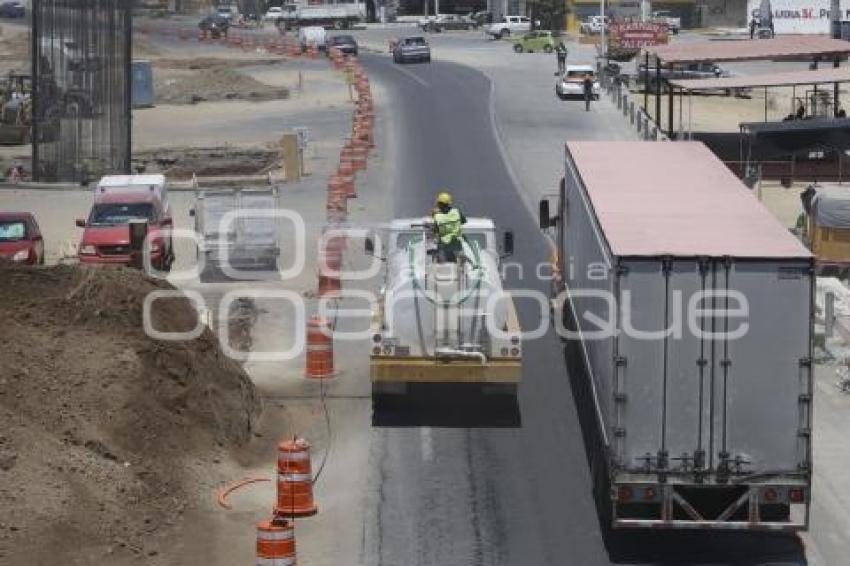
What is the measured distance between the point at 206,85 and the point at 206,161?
26.8 metres

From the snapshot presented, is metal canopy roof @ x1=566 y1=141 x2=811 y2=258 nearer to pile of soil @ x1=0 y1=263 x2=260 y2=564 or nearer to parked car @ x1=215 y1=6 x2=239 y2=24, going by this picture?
pile of soil @ x1=0 y1=263 x2=260 y2=564

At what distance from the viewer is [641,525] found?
14.9 meters

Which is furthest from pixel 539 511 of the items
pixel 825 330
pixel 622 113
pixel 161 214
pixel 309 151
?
pixel 622 113

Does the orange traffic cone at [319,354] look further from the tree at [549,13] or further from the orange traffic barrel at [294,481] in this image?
the tree at [549,13]

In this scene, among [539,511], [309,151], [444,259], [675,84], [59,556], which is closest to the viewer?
[59,556]

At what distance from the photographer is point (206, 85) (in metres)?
77.9

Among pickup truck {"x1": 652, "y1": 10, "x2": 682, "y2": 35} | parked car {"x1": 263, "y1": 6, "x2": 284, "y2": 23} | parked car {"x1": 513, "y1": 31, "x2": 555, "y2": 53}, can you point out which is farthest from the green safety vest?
parked car {"x1": 263, "y1": 6, "x2": 284, "y2": 23}

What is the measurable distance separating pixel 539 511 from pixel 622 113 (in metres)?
43.2

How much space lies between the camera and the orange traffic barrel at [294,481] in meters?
15.9

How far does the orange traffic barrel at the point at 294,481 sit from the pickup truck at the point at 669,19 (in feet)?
333

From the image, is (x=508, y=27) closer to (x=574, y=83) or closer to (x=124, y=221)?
(x=574, y=83)

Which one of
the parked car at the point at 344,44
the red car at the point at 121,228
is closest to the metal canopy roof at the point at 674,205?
the red car at the point at 121,228

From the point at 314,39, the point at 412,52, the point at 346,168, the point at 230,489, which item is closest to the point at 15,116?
the point at 346,168

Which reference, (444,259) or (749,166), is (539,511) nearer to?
(444,259)
